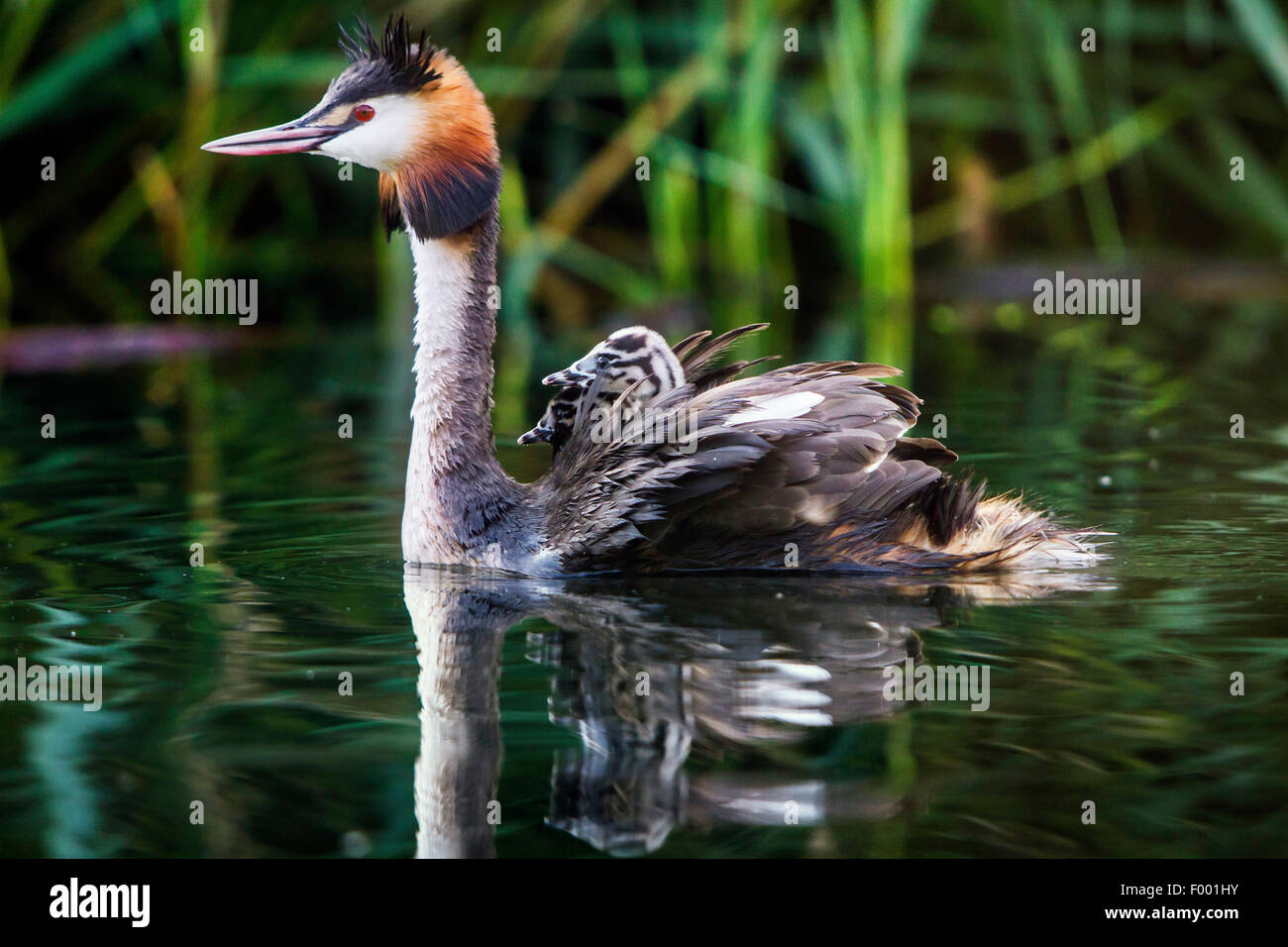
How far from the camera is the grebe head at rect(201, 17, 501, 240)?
20.6ft

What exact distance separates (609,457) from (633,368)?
42 cm

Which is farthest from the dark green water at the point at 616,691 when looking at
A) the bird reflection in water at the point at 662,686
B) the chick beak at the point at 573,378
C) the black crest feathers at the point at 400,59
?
the black crest feathers at the point at 400,59

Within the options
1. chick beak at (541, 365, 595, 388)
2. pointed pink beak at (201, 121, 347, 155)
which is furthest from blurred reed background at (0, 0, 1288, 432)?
pointed pink beak at (201, 121, 347, 155)

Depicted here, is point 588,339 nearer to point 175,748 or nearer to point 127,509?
point 127,509

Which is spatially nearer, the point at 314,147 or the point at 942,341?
the point at 314,147

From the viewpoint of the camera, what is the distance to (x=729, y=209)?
41.8ft

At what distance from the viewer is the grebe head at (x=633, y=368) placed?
6164 millimetres

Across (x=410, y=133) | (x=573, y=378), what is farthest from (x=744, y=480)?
(x=410, y=133)

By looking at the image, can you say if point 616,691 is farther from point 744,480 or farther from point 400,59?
point 400,59

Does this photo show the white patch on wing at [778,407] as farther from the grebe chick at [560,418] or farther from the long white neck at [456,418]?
the long white neck at [456,418]

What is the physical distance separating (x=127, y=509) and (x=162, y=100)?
645 cm

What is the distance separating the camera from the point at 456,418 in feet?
20.8

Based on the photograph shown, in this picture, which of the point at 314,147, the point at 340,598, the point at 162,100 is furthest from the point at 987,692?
the point at 162,100

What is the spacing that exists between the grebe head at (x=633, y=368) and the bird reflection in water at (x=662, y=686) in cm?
69
